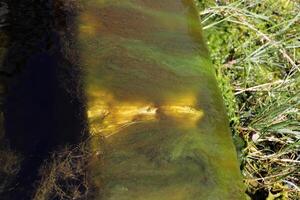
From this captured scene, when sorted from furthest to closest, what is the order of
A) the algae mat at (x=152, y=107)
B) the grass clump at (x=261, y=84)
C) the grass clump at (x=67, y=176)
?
the grass clump at (x=261, y=84)
the algae mat at (x=152, y=107)
the grass clump at (x=67, y=176)

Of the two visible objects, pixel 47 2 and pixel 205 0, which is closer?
pixel 47 2

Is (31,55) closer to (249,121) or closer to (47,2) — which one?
(47,2)

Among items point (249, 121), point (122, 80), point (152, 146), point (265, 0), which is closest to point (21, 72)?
point (122, 80)

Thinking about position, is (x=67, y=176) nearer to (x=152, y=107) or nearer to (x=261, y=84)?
(x=152, y=107)

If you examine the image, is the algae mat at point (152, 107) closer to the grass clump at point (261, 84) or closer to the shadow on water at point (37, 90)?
the shadow on water at point (37, 90)

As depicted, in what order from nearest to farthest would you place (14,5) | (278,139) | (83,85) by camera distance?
(83,85) < (14,5) < (278,139)

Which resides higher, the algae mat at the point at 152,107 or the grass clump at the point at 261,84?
the algae mat at the point at 152,107

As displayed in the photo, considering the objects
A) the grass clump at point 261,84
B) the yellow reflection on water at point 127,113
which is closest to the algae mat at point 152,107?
Answer: the yellow reflection on water at point 127,113
